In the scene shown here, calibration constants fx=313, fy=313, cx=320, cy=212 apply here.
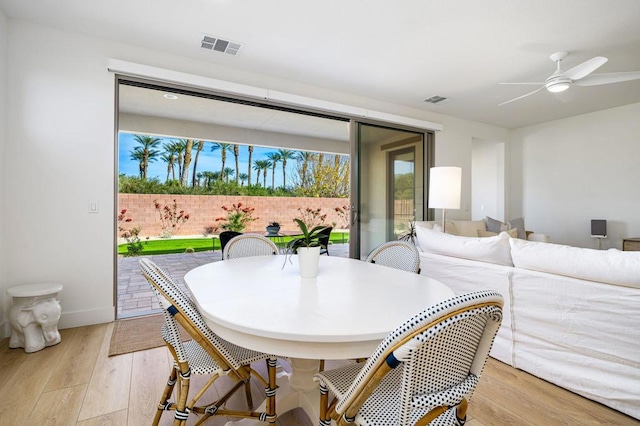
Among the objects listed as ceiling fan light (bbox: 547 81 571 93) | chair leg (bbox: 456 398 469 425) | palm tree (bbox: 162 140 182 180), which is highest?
palm tree (bbox: 162 140 182 180)

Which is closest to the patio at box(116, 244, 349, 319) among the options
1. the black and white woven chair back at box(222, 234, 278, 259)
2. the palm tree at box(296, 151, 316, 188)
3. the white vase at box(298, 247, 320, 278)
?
the black and white woven chair back at box(222, 234, 278, 259)

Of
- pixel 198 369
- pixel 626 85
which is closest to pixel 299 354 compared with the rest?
pixel 198 369

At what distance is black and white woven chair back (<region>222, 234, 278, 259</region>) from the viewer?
8.01 ft

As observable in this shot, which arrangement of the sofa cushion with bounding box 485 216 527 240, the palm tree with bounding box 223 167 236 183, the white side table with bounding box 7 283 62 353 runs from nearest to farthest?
1. the white side table with bounding box 7 283 62 353
2. the sofa cushion with bounding box 485 216 527 240
3. the palm tree with bounding box 223 167 236 183

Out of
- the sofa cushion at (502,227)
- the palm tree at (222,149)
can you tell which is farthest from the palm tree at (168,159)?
the sofa cushion at (502,227)

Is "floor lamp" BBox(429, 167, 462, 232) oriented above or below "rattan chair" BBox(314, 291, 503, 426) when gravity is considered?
above

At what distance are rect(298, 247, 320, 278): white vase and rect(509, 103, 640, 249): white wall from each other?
539 cm

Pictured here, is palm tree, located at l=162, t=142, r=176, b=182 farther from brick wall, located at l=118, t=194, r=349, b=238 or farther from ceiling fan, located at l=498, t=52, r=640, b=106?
ceiling fan, located at l=498, t=52, r=640, b=106

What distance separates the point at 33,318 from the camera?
7.39 ft

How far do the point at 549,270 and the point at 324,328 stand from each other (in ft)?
5.81

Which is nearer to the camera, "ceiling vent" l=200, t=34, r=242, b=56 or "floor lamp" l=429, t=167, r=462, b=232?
"ceiling vent" l=200, t=34, r=242, b=56

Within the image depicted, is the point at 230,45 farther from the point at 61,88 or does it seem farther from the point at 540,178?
the point at 540,178

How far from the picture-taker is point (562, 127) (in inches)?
209

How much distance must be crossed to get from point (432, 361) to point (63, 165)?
321cm
